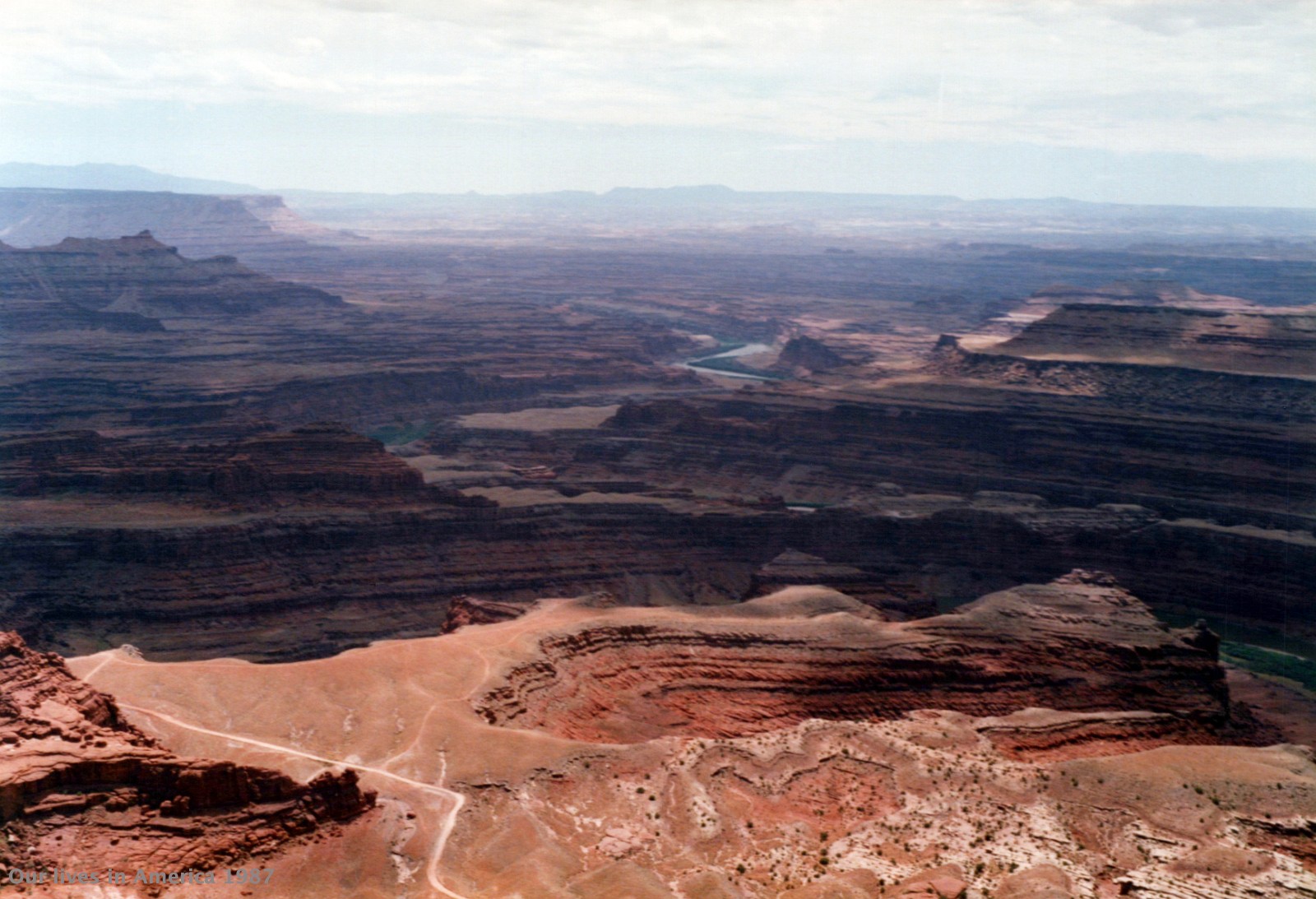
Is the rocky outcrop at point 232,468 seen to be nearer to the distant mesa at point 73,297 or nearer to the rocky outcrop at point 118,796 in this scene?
the rocky outcrop at point 118,796

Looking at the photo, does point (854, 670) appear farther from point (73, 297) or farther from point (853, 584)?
point (73, 297)

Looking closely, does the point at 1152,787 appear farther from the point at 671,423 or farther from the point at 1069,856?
the point at 671,423

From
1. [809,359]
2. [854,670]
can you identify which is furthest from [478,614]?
[809,359]

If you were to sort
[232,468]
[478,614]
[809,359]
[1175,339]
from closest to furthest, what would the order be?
A: [478,614] < [232,468] < [1175,339] < [809,359]

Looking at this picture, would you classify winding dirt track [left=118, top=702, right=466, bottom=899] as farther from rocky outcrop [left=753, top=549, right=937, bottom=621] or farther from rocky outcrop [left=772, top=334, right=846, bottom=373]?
rocky outcrop [left=772, top=334, right=846, bottom=373]

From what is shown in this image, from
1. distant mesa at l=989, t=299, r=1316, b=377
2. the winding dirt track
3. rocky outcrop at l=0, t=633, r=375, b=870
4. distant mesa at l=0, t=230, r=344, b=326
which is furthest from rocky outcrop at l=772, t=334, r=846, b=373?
rocky outcrop at l=0, t=633, r=375, b=870

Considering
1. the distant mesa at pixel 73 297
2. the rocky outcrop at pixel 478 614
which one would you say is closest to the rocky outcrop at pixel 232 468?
the rocky outcrop at pixel 478 614

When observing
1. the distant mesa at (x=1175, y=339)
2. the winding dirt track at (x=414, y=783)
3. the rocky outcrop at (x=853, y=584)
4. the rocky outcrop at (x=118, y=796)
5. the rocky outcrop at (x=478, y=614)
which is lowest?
the rocky outcrop at (x=853, y=584)
